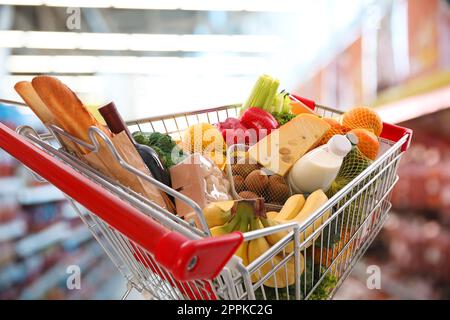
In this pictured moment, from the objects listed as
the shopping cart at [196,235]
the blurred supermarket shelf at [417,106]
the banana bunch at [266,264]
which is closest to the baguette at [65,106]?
the shopping cart at [196,235]

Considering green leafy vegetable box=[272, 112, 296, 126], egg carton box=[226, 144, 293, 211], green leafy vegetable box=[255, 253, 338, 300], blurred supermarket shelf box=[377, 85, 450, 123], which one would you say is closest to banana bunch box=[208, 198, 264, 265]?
green leafy vegetable box=[255, 253, 338, 300]

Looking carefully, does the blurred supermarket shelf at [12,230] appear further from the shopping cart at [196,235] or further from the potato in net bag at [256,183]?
the potato in net bag at [256,183]

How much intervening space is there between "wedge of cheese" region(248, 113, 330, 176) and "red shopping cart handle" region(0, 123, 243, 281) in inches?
22.9

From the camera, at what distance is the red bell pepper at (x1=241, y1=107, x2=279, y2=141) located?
1693 mm

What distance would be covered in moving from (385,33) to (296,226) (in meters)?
2.41

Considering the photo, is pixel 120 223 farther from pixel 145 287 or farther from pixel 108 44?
pixel 108 44

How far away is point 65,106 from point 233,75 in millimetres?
4906

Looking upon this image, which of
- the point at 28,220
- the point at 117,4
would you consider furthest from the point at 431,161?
the point at 117,4

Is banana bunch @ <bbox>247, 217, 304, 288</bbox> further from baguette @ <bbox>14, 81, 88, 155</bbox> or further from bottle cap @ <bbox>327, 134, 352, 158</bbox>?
baguette @ <bbox>14, 81, 88, 155</bbox>

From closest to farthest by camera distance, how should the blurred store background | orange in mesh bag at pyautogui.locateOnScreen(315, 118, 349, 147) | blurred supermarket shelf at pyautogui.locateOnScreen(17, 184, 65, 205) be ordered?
orange in mesh bag at pyautogui.locateOnScreen(315, 118, 349, 147) < the blurred store background < blurred supermarket shelf at pyautogui.locateOnScreen(17, 184, 65, 205)

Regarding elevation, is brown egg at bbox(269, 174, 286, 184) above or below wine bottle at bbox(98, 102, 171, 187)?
below

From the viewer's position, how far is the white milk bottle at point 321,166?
134 cm

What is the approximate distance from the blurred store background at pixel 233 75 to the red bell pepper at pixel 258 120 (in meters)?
0.28

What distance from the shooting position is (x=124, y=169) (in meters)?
1.18
